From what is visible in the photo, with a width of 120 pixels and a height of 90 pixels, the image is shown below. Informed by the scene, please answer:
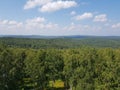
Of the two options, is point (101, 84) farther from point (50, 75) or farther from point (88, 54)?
point (50, 75)

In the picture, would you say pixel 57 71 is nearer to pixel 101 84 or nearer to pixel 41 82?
pixel 41 82

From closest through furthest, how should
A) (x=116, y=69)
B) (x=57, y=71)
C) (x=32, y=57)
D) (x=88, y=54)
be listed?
→ (x=116, y=69)
(x=88, y=54)
(x=32, y=57)
(x=57, y=71)

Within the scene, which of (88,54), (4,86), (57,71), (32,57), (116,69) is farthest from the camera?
(57,71)

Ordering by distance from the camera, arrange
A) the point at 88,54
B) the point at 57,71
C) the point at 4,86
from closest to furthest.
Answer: the point at 4,86
the point at 88,54
the point at 57,71

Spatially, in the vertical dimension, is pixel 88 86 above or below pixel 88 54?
below

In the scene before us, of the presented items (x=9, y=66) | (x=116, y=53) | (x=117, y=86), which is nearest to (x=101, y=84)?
(x=117, y=86)

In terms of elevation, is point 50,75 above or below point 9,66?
below

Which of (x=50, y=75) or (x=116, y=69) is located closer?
(x=116, y=69)

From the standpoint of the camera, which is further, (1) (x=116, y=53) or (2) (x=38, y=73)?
(1) (x=116, y=53)

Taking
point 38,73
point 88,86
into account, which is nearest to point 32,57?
point 38,73
